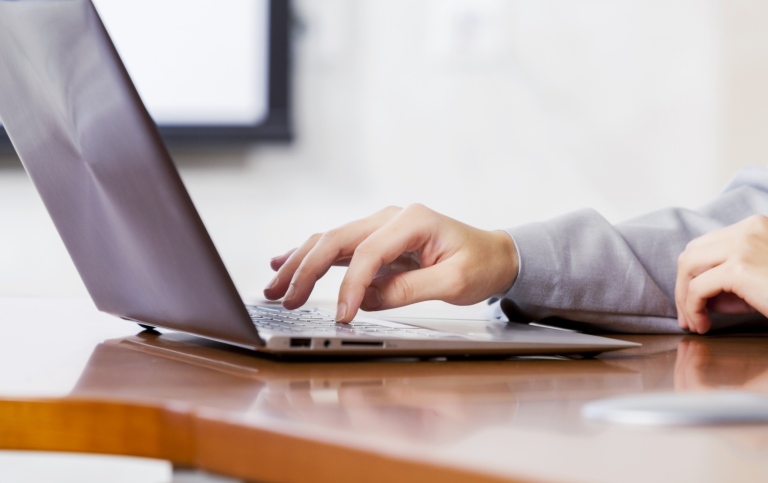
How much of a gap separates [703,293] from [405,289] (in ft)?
0.89

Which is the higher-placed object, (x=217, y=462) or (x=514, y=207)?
(x=217, y=462)

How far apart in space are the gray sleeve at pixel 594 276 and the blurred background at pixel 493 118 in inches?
47.3

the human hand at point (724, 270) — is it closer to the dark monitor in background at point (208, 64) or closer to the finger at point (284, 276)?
the finger at point (284, 276)

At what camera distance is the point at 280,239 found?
2012 mm

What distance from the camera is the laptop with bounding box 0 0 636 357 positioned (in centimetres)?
46

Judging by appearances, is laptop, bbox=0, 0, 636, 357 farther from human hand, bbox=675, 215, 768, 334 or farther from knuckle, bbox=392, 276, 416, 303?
human hand, bbox=675, 215, 768, 334

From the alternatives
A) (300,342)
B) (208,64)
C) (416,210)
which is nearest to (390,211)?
(416,210)

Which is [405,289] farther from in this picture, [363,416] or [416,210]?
[363,416]

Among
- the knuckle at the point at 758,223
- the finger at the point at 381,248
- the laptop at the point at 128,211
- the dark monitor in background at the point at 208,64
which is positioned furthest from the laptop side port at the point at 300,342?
the dark monitor in background at the point at 208,64

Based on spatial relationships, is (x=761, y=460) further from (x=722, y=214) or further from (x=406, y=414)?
(x=722, y=214)

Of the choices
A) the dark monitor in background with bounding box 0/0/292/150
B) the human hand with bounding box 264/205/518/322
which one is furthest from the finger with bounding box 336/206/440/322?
the dark monitor in background with bounding box 0/0/292/150

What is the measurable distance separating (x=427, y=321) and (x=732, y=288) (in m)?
0.26

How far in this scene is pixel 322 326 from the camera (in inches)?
22.9

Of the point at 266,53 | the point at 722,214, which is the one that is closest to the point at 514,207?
the point at 266,53
